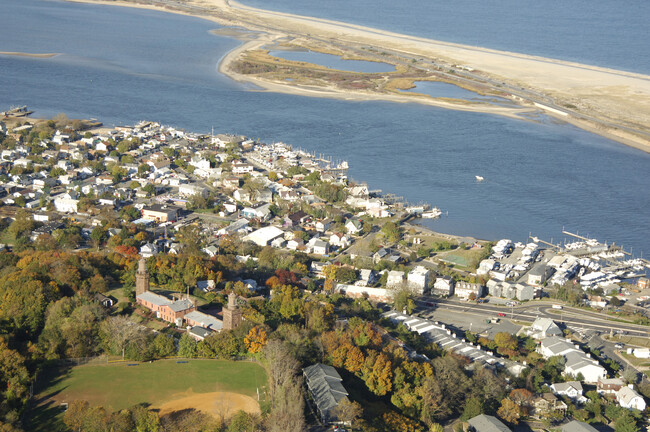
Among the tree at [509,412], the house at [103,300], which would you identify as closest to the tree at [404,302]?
the tree at [509,412]

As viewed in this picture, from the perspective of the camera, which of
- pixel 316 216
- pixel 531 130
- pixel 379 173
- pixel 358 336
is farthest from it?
pixel 531 130

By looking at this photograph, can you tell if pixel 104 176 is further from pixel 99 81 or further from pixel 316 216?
pixel 99 81

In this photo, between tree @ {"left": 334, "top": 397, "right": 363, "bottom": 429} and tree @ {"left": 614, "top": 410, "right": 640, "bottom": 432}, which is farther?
tree @ {"left": 614, "top": 410, "right": 640, "bottom": 432}

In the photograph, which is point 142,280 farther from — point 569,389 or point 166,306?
point 569,389

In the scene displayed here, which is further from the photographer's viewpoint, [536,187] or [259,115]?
[259,115]

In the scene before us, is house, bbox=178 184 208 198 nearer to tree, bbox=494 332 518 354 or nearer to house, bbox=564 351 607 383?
tree, bbox=494 332 518 354

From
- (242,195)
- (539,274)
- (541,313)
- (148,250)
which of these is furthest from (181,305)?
(242,195)

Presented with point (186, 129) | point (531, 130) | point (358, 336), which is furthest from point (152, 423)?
point (531, 130)

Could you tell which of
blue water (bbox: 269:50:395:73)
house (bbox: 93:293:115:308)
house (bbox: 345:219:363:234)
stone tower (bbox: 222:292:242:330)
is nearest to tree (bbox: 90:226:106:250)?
house (bbox: 93:293:115:308)
